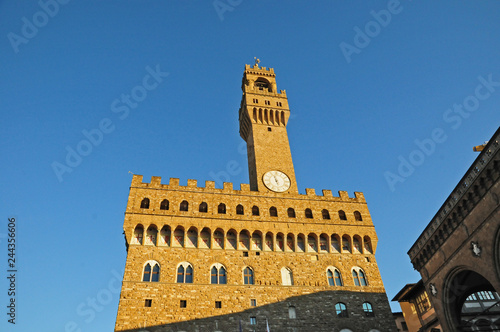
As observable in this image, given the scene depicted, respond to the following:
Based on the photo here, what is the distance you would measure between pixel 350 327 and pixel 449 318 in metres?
6.77

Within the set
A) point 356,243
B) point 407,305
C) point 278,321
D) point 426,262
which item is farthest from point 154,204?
point 407,305

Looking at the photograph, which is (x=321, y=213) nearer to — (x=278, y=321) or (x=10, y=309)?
(x=278, y=321)

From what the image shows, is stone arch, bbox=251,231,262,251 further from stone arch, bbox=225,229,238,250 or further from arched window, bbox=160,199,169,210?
arched window, bbox=160,199,169,210

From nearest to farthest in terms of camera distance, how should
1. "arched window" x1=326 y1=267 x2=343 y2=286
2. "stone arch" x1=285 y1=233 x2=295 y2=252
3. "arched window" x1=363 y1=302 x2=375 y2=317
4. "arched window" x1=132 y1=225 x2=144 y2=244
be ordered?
"arched window" x1=363 y1=302 x2=375 y2=317, "arched window" x1=132 y1=225 x2=144 y2=244, "arched window" x1=326 y1=267 x2=343 y2=286, "stone arch" x1=285 y1=233 x2=295 y2=252

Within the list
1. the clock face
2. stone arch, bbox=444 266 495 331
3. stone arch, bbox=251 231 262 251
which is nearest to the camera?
stone arch, bbox=444 266 495 331

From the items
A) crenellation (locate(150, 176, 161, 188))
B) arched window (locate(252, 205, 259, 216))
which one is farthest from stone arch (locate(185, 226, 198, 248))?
arched window (locate(252, 205, 259, 216))

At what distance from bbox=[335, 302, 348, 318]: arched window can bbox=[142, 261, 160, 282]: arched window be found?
44.5ft

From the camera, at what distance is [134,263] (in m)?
28.4

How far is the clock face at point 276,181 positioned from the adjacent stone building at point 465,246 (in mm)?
12025

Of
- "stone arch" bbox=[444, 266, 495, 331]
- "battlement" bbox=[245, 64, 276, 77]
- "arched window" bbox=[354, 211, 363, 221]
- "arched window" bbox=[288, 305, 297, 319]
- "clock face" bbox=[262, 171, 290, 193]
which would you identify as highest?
"battlement" bbox=[245, 64, 276, 77]

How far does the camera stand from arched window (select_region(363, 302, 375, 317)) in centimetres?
2949

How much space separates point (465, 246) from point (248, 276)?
15.1 meters

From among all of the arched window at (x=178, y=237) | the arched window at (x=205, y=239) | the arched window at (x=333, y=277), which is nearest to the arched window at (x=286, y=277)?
the arched window at (x=333, y=277)

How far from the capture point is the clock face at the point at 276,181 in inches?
1403
